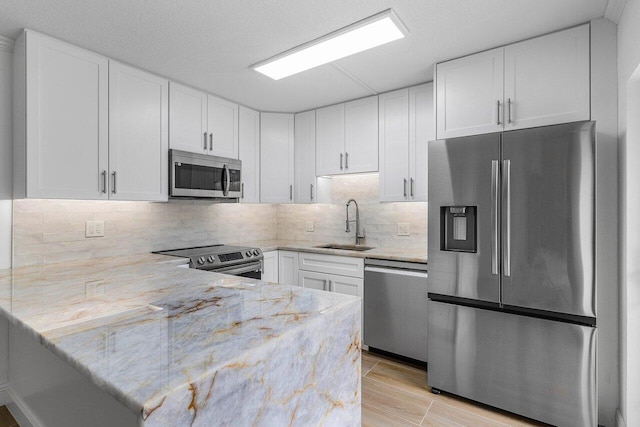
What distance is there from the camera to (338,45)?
224 cm

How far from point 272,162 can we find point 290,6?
206 centimetres

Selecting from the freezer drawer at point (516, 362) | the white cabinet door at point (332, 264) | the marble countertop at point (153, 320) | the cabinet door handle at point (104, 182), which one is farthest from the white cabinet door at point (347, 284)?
the cabinet door handle at point (104, 182)

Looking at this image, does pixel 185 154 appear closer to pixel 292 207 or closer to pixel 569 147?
pixel 292 207

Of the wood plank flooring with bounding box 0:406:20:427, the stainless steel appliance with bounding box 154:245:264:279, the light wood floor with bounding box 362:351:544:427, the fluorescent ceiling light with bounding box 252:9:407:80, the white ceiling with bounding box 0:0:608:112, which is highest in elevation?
the white ceiling with bounding box 0:0:608:112

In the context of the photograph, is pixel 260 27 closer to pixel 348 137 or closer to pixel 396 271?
pixel 348 137

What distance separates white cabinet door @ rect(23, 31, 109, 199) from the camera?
211 cm

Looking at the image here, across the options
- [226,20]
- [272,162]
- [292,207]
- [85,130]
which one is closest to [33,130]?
[85,130]

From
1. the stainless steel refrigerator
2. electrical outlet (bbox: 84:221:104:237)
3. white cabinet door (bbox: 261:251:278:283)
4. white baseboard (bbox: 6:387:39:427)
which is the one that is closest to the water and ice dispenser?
the stainless steel refrigerator

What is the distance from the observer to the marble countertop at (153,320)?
2.42 ft

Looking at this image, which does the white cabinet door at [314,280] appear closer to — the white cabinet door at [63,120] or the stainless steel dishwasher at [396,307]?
the stainless steel dishwasher at [396,307]

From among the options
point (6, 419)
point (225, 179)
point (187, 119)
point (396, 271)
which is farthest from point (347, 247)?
point (6, 419)

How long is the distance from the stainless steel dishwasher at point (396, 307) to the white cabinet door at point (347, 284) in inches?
2.8

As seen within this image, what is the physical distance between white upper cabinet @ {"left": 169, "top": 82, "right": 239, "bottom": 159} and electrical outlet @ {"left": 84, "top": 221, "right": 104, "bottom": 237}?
850 millimetres

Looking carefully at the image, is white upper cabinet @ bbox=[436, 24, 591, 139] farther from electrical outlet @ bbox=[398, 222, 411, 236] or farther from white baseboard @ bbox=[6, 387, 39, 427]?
white baseboard @ bbox=[6, 387, 39, 427]
